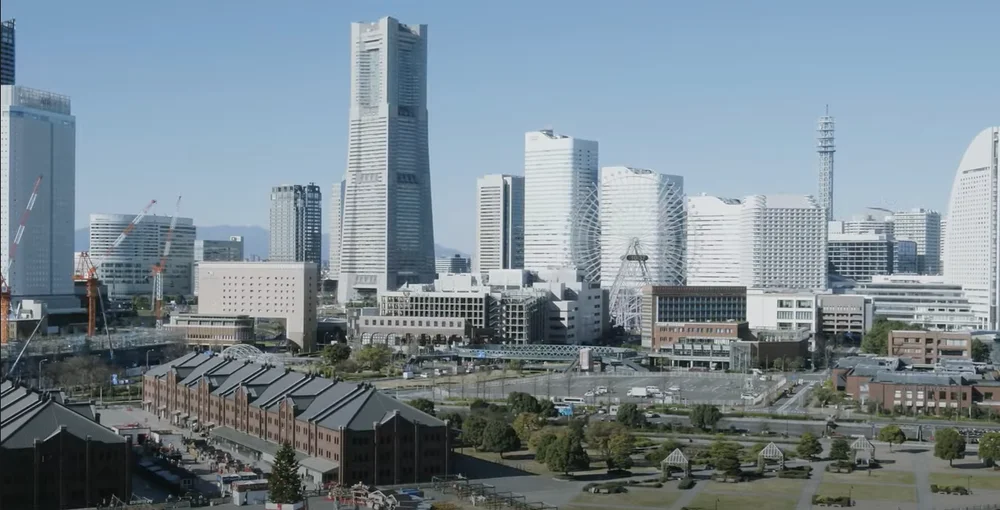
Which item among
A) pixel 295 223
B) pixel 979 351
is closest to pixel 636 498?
pixel 979 351

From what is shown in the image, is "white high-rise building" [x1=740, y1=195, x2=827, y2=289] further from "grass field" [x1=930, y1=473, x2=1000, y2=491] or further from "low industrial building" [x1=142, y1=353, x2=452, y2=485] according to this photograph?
"grass field" [x1=930, y1=473, x2=1000, y2=491]

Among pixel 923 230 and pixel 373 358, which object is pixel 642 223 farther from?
pixel 923 230

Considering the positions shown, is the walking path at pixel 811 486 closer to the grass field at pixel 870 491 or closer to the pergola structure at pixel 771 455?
Result: the grass field at pixel 870 491

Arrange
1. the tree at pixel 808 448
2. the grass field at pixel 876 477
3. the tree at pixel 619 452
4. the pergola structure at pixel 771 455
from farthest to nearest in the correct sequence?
the tree at pixel 808 448 < the pergola structure at pixel 771 455 < the tree at pixel 619 452 < the grass field at pixel 876 477

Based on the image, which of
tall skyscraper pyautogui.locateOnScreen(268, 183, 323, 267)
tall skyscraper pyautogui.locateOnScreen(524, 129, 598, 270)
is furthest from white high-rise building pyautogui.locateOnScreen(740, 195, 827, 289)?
tall skyscraper pyautogui.locateOnScreen(268, 183, 323, 267)

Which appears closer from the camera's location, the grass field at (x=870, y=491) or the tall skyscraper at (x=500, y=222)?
the grass field at (x=870, y=491)

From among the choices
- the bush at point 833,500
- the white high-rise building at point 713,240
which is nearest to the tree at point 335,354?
the bush at point 833,500

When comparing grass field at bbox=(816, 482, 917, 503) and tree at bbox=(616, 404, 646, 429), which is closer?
grass field at bbox=(816, 482, 917, 503)
